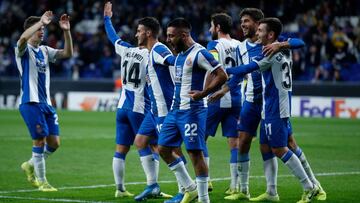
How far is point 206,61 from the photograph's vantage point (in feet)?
32.1

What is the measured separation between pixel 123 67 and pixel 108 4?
1.36 meters

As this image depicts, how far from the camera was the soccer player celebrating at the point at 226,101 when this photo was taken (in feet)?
39.3

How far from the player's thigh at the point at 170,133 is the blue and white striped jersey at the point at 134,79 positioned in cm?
160

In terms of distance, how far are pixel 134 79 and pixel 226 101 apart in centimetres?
147

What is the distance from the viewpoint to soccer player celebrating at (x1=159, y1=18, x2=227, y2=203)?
9.77m

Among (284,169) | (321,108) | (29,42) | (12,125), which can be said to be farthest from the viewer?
(321,108)

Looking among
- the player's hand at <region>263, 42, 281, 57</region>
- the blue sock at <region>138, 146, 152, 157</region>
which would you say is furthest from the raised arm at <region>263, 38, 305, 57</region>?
the blue sock at <region>138, 146, 152, 157</region>

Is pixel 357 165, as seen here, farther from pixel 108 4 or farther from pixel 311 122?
pixel 311 122

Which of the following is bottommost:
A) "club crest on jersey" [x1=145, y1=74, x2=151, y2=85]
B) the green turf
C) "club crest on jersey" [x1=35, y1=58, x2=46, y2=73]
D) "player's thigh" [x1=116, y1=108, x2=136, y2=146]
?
the green turf

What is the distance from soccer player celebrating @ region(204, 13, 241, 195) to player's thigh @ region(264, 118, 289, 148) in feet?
4.24

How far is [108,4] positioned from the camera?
12641 mm

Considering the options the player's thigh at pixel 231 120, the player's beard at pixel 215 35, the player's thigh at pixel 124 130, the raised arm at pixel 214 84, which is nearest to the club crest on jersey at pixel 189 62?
the raised arm at pixel 214 84

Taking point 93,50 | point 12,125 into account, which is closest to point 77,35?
point 93,50

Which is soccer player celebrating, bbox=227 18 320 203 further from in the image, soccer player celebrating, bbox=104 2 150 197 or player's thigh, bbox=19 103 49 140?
player's thigh, bbox=19 103 49 140
